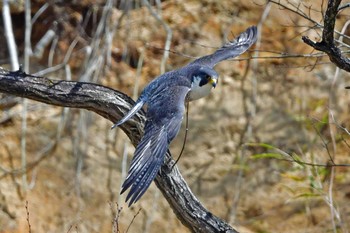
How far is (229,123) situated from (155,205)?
Answer: 31.5 inches

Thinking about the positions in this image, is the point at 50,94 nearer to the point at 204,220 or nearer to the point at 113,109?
the point at 113,109

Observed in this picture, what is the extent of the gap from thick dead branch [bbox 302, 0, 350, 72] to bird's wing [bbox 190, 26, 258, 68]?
3.33 feet

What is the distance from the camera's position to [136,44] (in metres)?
5.79

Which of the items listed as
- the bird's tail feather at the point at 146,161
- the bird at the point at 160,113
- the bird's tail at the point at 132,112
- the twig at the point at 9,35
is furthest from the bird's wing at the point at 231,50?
the twig at the point at 9,35

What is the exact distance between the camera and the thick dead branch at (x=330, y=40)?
9.09ft

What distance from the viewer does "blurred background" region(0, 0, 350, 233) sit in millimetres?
5473

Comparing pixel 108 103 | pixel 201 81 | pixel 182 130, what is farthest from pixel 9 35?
pixel 108 103

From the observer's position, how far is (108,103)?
338cm

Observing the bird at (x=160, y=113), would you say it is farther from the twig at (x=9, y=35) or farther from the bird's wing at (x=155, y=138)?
the twig at (x=9, y=35)

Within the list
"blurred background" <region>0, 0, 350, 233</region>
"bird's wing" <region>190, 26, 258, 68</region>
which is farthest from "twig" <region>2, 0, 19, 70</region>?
"bird's wing" <region>190, 26, 258, 68</region>

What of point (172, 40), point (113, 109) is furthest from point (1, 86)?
point (172, 40)

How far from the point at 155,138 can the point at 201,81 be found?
596 mm

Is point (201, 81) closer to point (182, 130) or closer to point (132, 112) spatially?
point (132, 112)

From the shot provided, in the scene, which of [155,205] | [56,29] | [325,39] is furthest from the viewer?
[56,29]
